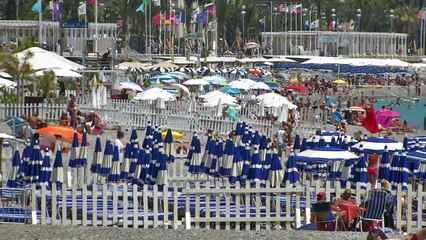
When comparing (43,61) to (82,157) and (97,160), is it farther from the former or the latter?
(97,160)

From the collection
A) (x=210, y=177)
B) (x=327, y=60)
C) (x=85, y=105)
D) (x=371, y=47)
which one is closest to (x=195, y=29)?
(x=371, y=47)

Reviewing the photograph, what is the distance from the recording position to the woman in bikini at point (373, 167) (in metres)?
21.6

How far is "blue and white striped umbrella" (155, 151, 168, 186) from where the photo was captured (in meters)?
19.9

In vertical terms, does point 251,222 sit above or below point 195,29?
below

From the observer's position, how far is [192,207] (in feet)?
61.7

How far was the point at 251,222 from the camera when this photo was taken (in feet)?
61.3

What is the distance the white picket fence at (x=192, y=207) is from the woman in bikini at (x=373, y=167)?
281cm

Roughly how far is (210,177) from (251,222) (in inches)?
147

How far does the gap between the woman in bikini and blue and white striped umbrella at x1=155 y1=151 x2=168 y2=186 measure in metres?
3.50

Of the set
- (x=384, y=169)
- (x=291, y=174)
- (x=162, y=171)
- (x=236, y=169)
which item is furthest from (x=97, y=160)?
(x=384, y=169)

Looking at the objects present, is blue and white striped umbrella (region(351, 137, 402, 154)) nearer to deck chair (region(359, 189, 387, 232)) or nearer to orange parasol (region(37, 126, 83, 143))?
orange parasol (region(37, 126, 83, 143))

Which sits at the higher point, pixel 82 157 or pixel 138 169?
pixel 82 157

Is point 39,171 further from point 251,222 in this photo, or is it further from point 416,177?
point 416,177

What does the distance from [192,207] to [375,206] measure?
9.04 feet
